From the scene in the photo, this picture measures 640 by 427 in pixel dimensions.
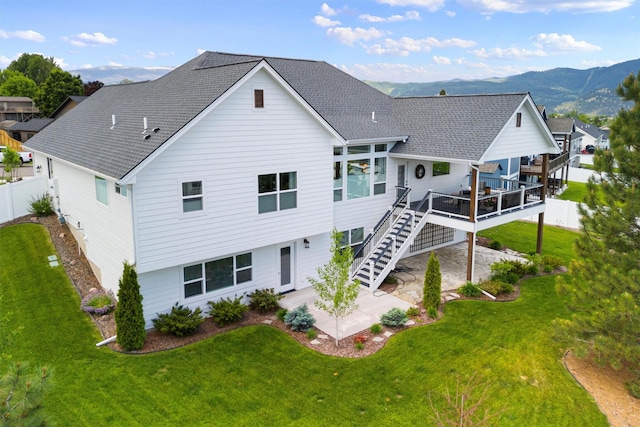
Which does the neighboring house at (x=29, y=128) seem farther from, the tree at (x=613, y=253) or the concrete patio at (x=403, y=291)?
the tree at (x=613, y=253)

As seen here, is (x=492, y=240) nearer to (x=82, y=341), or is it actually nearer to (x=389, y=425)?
(x=389, y=425)

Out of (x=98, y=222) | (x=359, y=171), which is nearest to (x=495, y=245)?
(x=359, y=171)

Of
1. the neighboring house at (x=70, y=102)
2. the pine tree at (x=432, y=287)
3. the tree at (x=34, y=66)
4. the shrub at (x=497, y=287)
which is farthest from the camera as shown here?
the tree at (x=34, y=66)

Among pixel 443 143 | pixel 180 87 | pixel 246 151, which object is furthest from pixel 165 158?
pixel 443 143

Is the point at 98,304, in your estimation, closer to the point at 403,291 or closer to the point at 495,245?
the point at 403,291

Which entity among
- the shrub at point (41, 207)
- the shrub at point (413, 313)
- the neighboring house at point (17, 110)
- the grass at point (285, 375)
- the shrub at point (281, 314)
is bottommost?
the grass at point (285, 375)

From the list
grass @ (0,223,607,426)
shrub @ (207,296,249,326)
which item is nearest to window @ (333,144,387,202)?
shrub @ (207,296,249,326)

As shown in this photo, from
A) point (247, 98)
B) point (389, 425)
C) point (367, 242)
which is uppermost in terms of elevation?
point (247, 98)

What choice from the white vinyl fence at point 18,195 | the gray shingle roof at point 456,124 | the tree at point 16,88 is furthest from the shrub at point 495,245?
the tree at point 16,88
